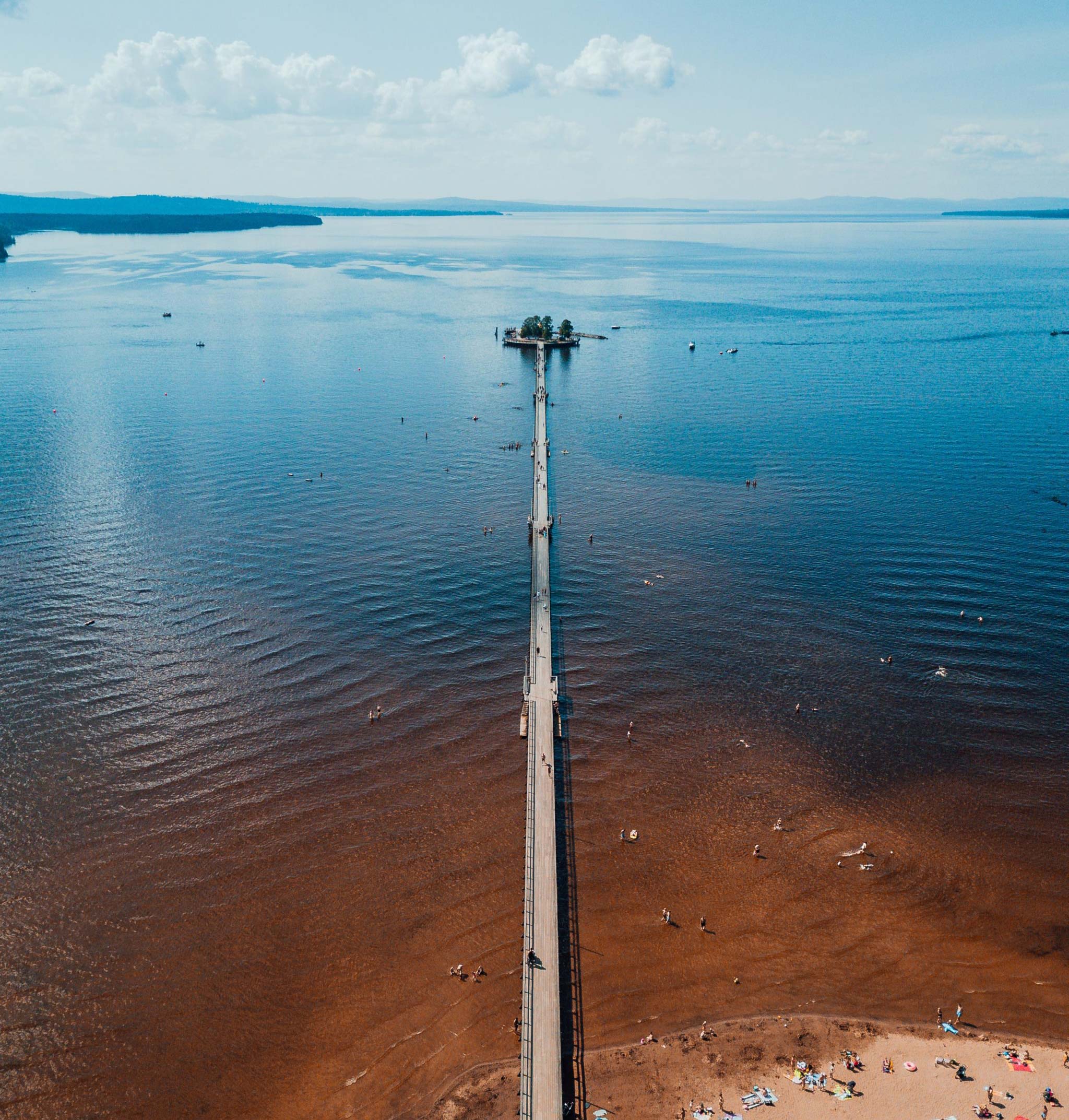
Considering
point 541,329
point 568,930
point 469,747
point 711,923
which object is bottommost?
point 711,923

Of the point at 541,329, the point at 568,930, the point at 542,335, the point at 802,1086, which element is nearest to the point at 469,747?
the point at 568,930

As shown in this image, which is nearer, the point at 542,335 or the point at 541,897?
the point at 541,897

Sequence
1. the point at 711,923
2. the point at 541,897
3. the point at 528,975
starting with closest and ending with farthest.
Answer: the point at 528,975 → the point at 541,897 → the point at 711,923

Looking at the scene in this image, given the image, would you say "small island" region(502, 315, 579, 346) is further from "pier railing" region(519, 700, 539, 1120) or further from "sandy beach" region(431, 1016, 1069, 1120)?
"sandy beach" region(431, 1016, 1069, 1120)

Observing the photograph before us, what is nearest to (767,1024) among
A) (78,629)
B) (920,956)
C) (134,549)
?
(920,956)

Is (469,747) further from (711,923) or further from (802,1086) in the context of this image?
(802,1086)

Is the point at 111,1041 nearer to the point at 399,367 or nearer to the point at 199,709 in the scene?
the point at 199,709

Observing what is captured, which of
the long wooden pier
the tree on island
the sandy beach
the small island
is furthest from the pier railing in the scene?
the tree on island
